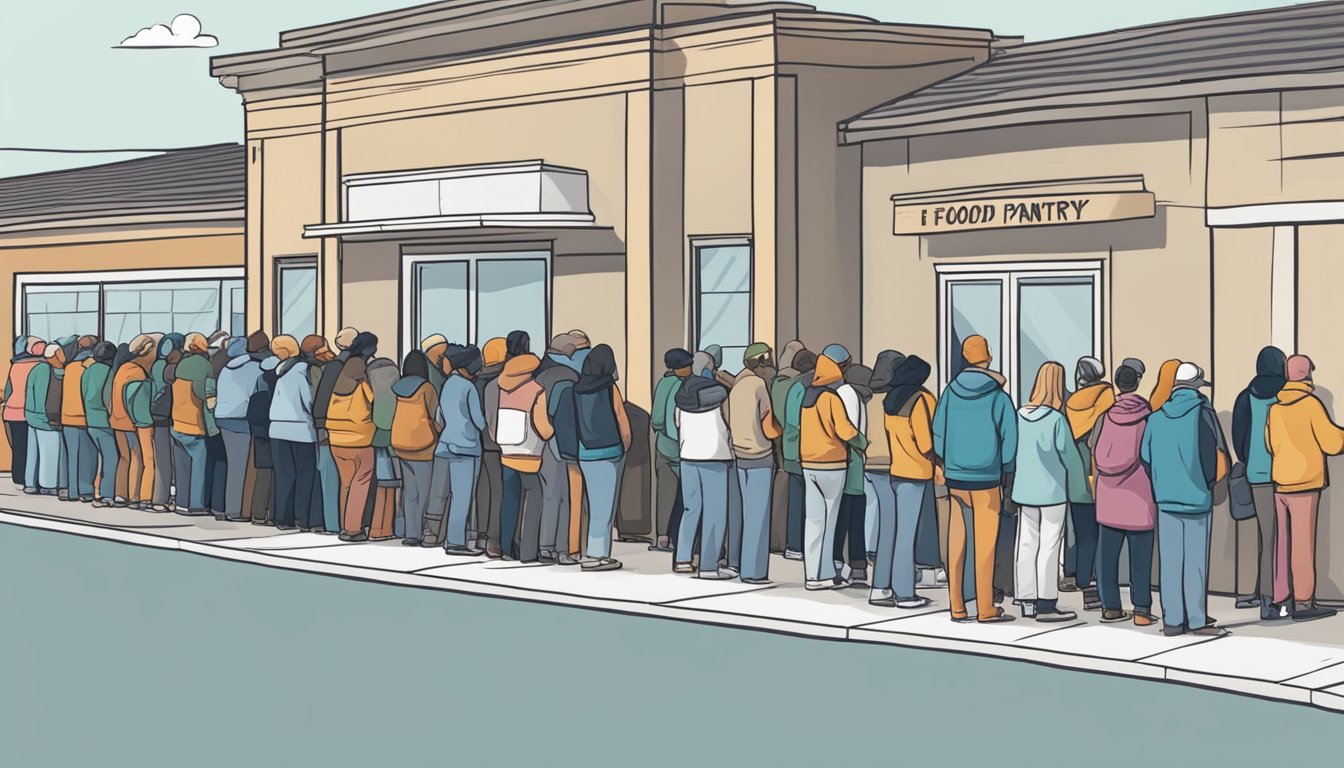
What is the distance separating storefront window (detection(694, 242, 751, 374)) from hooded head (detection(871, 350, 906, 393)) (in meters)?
4.30

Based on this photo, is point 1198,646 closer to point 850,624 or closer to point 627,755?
point 850,624

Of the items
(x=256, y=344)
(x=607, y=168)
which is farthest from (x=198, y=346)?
(x=607, y=168)

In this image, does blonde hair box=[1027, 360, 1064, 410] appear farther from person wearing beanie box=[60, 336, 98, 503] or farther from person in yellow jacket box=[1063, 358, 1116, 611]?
person wearing beanie box=[60, 336, 98, 503]

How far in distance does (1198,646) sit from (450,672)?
4755 mm

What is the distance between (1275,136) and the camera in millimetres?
14094

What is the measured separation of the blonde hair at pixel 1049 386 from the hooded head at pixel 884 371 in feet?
3.62

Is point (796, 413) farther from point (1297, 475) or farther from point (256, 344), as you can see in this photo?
point (256, 344)

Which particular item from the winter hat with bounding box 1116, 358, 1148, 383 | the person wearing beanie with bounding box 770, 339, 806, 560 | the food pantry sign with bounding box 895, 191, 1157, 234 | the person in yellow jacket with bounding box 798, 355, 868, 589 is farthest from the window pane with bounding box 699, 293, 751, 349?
the winter hat with bounding box 1116, 358, 1148, 383

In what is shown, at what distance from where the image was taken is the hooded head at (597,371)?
14.7 m

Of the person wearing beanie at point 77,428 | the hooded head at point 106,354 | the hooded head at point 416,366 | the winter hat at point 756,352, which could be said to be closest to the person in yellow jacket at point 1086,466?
the winter hat at point 756,352

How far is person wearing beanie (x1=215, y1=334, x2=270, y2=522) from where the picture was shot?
1817 centimetres

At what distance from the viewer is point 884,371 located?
13.1 m

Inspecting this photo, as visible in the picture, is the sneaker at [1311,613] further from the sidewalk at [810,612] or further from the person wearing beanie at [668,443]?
the person wearing beanie at [668,443]

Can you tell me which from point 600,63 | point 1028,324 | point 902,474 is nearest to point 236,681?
point 902,474
